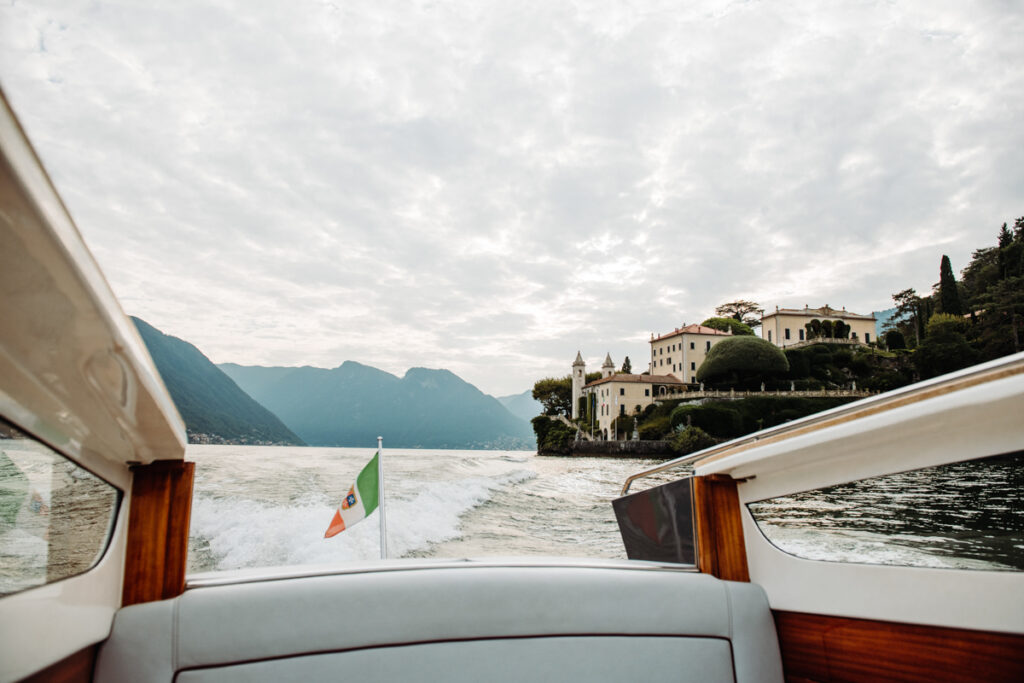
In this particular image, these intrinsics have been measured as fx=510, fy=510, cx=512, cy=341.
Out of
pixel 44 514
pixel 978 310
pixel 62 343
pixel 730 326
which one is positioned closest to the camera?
pixel 62 343

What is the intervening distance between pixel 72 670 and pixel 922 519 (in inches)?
93.3

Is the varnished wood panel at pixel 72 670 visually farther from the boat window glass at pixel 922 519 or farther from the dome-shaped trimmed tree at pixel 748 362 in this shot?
the dome-shaped trimmed tree at pixel 748 362

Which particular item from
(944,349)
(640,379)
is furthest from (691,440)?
(944,349)

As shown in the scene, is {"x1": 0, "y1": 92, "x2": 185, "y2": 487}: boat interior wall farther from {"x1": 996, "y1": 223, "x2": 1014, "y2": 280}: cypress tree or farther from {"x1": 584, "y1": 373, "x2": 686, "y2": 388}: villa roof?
{"x1": 996, "y1": 223, "x2": 1014, "y2": 280}: cypress tree

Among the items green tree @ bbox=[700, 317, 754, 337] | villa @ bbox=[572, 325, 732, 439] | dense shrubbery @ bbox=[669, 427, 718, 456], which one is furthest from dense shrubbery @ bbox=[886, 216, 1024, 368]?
villa @ bbox=[572, 325, 732, 439]

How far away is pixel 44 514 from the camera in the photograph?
40.4 inches

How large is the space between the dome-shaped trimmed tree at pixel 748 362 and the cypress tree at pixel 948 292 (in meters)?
11.3

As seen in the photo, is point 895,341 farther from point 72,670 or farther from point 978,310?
point 72,670

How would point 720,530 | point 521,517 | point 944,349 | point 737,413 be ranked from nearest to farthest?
point 720,530, point 521,517, point 944,349, point 737,413

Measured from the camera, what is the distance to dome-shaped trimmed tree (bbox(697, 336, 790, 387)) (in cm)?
3853

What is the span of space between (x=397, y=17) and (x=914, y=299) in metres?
56.7

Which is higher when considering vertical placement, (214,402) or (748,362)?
(748,362)

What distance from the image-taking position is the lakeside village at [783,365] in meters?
31.8

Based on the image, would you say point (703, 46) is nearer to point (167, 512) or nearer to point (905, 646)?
point (905, 646)
